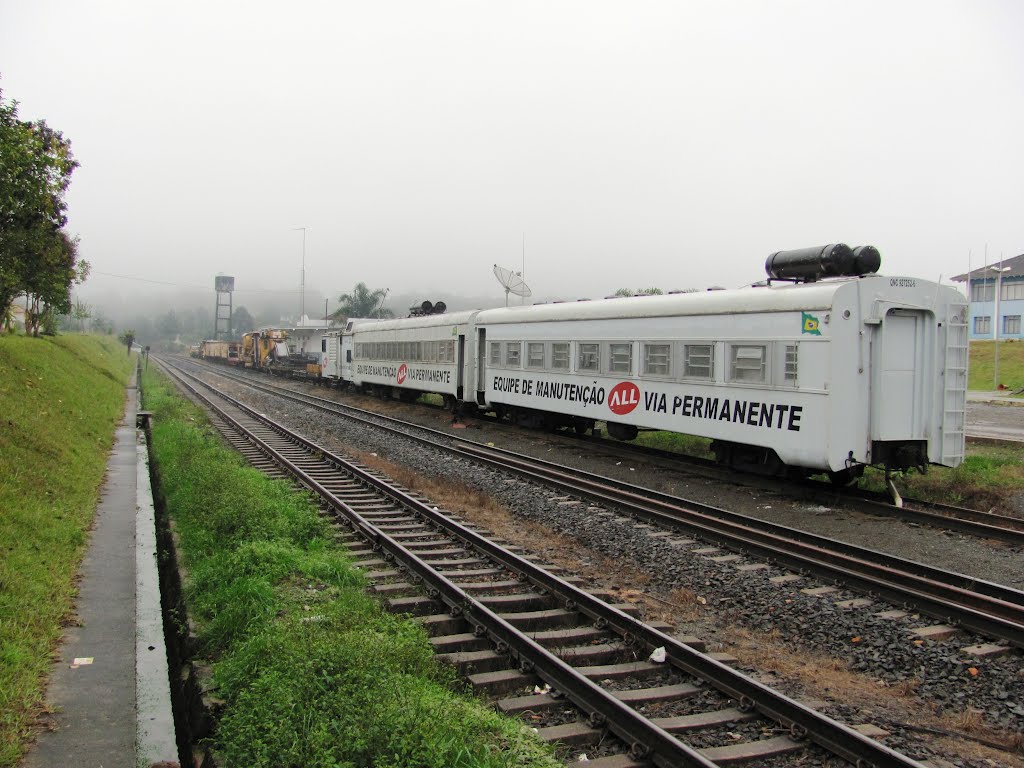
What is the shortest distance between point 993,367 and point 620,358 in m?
36.5

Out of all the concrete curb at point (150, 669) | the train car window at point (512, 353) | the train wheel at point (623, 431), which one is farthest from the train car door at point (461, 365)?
the concrete curb at point (150, 669)

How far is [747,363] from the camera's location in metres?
12.4

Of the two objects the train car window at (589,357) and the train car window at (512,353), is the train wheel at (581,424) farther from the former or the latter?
the train car window at (589,357)

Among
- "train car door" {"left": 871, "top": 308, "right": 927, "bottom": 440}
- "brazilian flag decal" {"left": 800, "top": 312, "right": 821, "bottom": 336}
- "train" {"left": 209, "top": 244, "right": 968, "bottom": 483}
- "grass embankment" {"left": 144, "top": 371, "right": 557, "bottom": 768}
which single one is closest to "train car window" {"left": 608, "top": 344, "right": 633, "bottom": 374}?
"train" {"left": 209, "top": 244, "right": 968, "bottom": 483}

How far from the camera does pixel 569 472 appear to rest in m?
13.8

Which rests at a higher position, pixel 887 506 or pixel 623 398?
pixel 623 398

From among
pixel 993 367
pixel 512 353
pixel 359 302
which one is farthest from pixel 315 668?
pixel 359 302

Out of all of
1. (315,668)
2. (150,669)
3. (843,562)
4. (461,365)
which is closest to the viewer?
(315,668)

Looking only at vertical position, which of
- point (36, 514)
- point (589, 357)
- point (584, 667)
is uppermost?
point (589, 357)

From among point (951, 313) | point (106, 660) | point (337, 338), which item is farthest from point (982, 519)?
point (337, 338)

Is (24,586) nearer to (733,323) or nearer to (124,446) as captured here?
(733,323)

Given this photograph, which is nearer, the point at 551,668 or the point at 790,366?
the point at 551,668

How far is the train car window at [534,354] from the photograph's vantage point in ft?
61.5

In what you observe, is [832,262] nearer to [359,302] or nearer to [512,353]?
[512,353]
